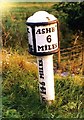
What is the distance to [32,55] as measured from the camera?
3.71 m

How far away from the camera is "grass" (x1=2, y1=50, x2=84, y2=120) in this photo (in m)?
3.76

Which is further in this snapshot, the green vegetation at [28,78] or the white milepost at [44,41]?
the green vegetation at [28,78]

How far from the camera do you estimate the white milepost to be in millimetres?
3557

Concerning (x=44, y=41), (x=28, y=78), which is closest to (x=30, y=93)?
(x=28, y=78)

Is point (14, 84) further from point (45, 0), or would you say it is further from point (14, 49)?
point (45, 0)

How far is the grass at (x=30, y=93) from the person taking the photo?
376 cm

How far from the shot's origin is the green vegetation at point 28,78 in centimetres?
369

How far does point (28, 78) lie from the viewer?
3797 millimetres

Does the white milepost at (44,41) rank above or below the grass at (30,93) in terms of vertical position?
above

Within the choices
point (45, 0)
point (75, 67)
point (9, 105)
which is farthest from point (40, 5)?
point (9, 105)

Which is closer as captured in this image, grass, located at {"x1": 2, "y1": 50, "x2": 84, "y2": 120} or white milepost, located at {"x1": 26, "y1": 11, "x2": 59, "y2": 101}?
white milepost, located at {"x1": 26, "y1": 11, "x2": 59, "y2": 101}

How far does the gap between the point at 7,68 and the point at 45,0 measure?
27.3 inches

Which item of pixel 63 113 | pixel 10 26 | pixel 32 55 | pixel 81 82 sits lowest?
pixel 63 113

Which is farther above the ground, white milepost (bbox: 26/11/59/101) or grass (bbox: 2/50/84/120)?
white milepost (bbox: 26/11/59/101)
